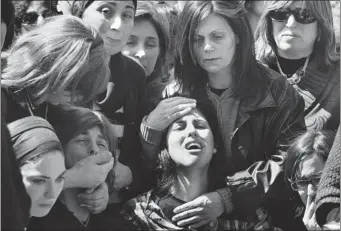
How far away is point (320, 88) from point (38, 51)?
1.03 m

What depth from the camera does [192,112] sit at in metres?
3.02

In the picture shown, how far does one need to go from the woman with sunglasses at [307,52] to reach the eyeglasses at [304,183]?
0.61ft

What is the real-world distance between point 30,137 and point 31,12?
457mm

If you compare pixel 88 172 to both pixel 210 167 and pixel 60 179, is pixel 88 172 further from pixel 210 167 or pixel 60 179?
pixel 210 167

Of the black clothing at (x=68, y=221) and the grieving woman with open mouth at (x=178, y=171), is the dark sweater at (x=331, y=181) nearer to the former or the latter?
the grieving woman with open mouth at (x=178, y=171)

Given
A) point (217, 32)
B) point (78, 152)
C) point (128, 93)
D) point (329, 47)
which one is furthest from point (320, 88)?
point (78, 152)

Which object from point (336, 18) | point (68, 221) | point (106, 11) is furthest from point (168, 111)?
point (336, 18)

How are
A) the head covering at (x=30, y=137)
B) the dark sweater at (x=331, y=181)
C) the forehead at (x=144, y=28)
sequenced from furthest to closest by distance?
the forehead at (x=144, y=28)
the head covering at (x=30, y=137)
the dark sweater at (x=331, y=181)

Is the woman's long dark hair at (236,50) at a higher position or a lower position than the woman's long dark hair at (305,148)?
higher

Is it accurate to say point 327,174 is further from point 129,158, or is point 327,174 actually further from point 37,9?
point 37,9

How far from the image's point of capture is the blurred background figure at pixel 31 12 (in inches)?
113

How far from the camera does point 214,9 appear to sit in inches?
118

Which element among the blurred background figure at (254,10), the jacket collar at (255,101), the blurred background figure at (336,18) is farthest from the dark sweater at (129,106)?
the blurred background figure at (336,18)

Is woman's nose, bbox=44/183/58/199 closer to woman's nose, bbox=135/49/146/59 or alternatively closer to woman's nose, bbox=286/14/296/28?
woman's nose, bbox=135/49/146/59
